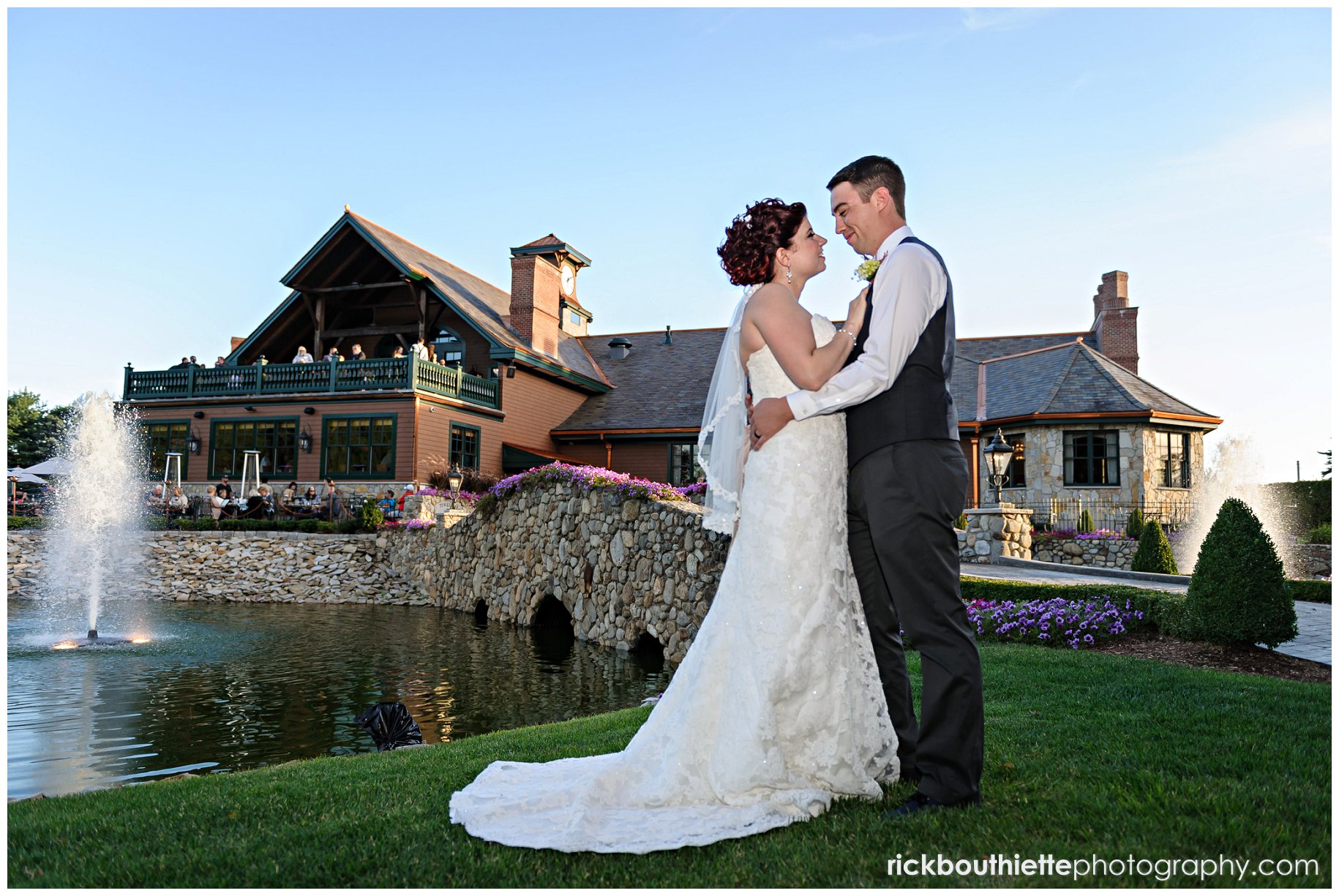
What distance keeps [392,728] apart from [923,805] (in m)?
5.04

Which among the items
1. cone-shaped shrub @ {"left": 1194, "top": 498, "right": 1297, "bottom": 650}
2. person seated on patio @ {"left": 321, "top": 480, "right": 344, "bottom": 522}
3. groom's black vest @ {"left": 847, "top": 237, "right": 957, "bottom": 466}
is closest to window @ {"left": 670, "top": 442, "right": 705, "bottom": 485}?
person seated on patio @ {"left": 321, "top": 480, "right": 344, "bottom": 522}

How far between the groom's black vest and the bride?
0.21 metres

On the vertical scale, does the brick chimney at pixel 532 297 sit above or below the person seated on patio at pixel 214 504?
above

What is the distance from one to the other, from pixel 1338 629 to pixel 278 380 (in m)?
26.2

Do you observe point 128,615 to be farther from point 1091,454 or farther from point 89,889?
point 1091,454

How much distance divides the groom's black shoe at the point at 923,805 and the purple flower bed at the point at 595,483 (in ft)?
34.8

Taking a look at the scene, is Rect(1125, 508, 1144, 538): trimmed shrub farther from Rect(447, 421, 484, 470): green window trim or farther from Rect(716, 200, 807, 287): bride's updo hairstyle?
Rect(716, 200, 807, 287): bride's updo hairstyle

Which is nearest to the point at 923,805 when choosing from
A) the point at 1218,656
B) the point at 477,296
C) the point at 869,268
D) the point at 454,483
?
the point at 869,268

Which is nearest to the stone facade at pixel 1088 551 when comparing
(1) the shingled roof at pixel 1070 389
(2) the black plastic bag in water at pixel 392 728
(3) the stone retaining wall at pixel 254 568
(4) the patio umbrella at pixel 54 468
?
(1) the shingled roof at pixel 1070 389

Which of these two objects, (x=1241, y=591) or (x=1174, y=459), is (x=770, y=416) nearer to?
(x=1241, y=591)

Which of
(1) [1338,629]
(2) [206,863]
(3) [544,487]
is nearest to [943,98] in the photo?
(1) [1338,629]

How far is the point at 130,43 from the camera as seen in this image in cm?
782

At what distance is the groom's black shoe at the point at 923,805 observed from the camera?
3.13 m

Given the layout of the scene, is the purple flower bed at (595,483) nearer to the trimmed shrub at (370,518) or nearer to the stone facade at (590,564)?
the stone facade at (590,564)
